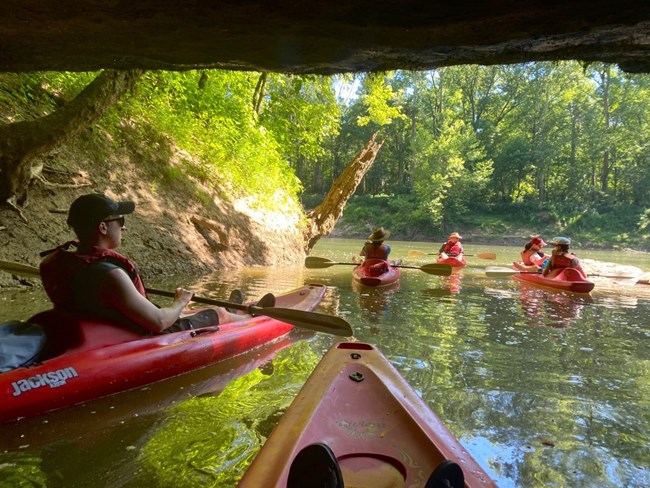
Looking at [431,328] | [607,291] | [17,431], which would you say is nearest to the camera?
[17,431]

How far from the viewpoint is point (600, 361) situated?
4.51 m

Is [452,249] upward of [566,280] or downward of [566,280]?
downward

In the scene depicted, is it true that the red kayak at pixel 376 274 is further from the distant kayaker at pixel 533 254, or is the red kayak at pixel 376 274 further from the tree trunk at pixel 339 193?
the tree trunk at pixel 339 193

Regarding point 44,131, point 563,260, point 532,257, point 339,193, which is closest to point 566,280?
point 563,260

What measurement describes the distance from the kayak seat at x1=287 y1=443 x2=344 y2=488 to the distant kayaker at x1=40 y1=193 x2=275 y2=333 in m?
2.00

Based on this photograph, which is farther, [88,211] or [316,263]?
[316,263]

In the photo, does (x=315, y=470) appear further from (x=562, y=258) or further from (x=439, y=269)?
(x=562, y=258)

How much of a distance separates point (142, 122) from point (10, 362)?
856 centimetres

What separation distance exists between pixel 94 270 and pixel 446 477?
2498mm

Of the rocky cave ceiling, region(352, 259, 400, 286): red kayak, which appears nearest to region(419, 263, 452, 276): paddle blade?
region(352, 259, 400, 286): red kayak

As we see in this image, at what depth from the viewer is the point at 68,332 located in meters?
3.18

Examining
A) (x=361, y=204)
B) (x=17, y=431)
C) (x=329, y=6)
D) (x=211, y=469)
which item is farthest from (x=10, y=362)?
(x=361, y=204)

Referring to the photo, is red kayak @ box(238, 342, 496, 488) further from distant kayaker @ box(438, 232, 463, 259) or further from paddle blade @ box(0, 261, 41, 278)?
distant kayaker @ box(438, 232, 463, 259)

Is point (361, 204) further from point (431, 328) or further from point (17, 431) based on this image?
point (17, 431)
